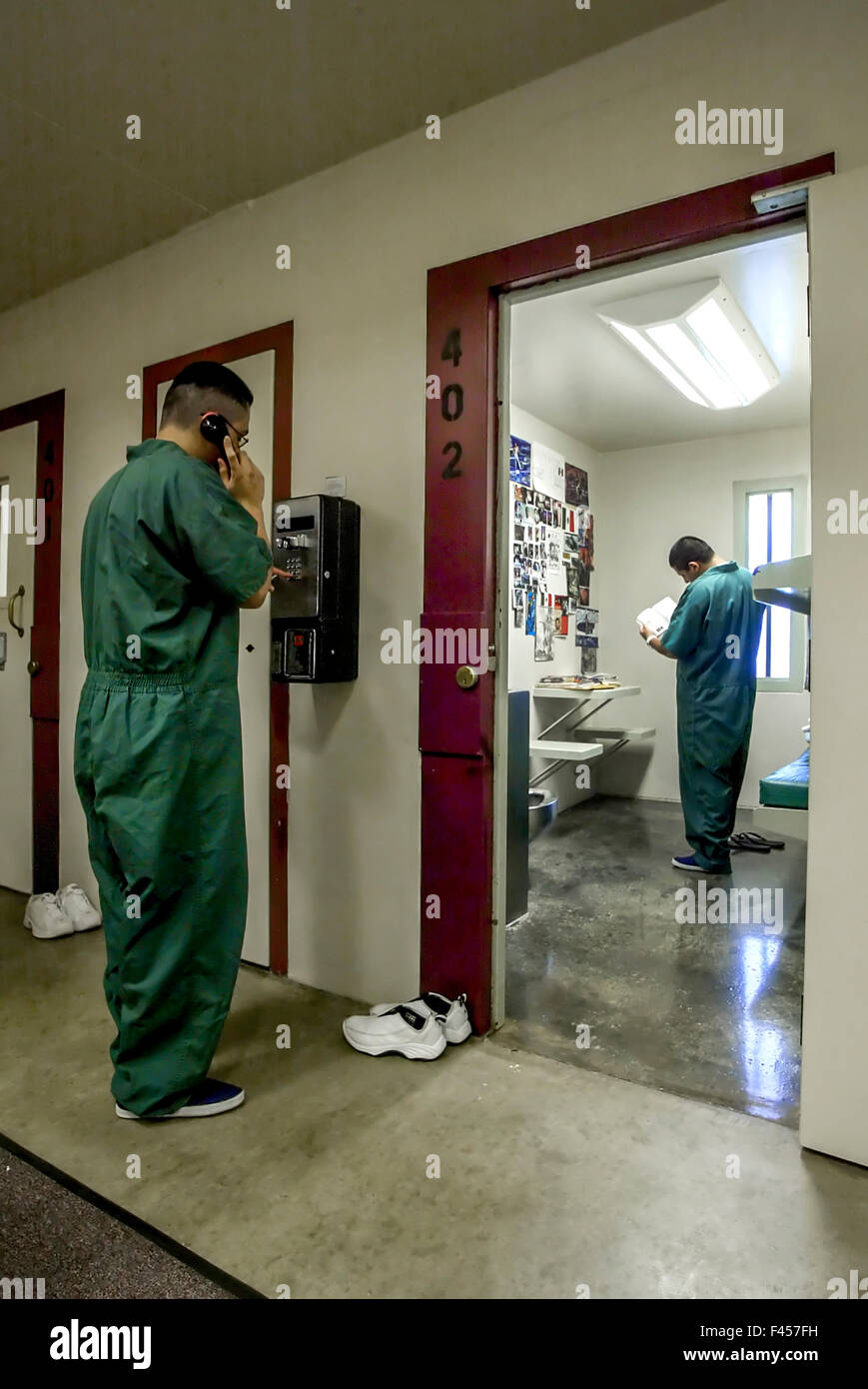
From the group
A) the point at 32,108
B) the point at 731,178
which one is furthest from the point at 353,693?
the point at 32,108

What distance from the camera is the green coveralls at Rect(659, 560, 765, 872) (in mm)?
3959

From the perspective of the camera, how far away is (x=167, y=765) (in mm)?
1826

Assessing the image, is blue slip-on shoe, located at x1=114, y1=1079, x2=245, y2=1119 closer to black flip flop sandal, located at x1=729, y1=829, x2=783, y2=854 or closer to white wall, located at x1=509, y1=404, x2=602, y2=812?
white wall, located at x1=509, y1=404, x2=602, y2=812

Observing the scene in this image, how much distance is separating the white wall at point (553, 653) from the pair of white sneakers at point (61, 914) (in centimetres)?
266

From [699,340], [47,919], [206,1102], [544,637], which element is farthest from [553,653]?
[206,1102]

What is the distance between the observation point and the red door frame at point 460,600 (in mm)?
2252

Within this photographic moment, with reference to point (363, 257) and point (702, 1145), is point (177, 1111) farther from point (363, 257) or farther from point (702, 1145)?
point (363, 257)

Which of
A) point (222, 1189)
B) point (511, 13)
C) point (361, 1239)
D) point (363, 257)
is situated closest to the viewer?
point (361, 1239)

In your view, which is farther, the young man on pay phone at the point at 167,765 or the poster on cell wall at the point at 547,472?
the poster on cell wall at the point at 547,472

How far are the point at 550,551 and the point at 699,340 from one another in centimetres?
184

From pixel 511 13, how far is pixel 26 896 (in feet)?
12.5

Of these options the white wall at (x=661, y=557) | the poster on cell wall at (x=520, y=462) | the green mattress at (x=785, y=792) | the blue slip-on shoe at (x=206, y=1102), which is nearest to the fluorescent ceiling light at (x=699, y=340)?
the poster on cell wall at (x=520, y=462)

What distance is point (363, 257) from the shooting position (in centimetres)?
249

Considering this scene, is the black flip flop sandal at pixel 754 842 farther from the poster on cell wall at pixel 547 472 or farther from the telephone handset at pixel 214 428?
the telephone handset at pixel 214 428
